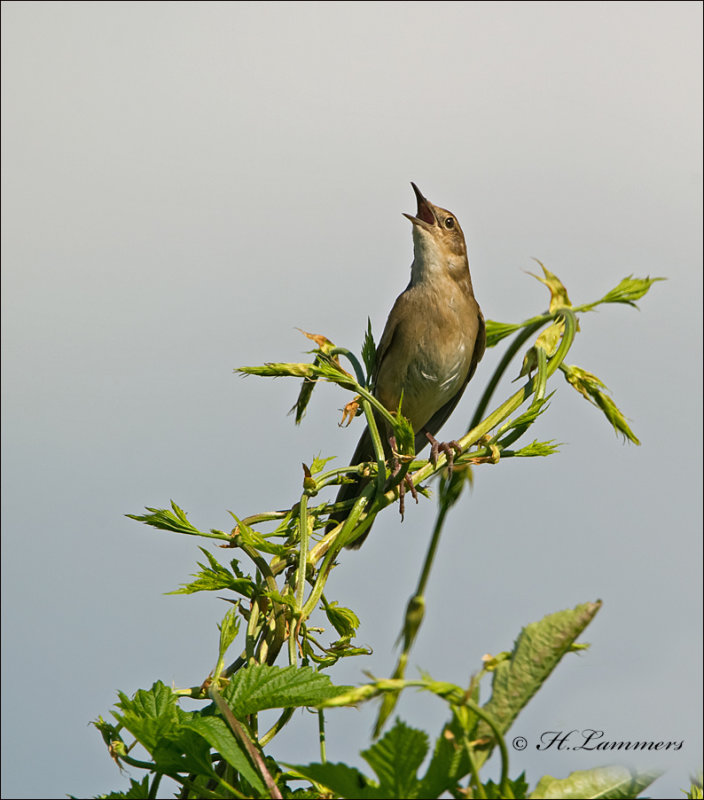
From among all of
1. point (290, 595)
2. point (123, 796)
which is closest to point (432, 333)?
point (290, 595)

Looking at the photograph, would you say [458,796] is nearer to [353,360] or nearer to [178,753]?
[178,753]

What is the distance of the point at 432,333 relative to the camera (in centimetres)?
636

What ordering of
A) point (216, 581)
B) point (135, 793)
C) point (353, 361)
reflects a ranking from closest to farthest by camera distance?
point (135, 793) < point (216, 581) < point (353, 361)

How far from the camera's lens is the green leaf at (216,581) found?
6.26 feet

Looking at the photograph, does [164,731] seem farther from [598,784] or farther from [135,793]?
[598,784]

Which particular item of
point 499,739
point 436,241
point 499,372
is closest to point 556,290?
point 499,372

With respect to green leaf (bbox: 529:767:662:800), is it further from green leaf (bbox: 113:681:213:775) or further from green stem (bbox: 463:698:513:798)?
green leaf (bbox: 113:681:213:775)

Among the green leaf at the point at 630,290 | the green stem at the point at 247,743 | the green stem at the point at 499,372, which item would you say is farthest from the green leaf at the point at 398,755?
the green leaf at the point at 630,290

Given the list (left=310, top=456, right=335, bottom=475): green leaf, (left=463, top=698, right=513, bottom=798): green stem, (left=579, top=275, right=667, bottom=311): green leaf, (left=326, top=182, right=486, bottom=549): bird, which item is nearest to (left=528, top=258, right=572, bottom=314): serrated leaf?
(left=579, top=275, right=667, bottom=311): green leaf

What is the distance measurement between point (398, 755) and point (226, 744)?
0.47m

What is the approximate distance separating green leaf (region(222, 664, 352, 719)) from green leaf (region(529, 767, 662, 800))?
480 millimetres

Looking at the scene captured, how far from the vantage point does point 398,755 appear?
107 cm

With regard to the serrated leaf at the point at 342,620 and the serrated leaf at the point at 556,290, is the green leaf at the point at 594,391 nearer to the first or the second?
the serrated leaf at the point at 556,290

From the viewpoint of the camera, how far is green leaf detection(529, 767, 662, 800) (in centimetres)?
115
